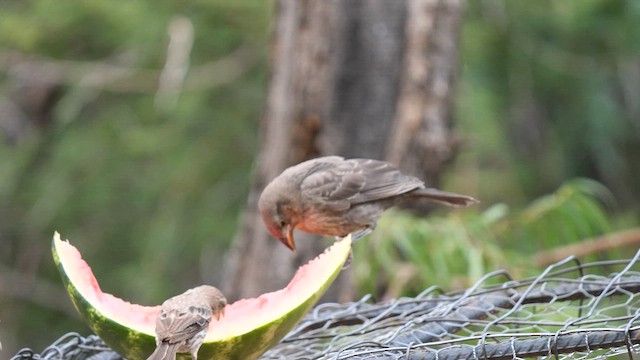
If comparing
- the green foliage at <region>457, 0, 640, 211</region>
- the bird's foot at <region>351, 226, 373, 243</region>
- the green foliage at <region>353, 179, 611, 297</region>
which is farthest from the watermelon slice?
the green foliage at <region>457, 0, 640, 211</region>

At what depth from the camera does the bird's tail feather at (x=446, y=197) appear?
347cm

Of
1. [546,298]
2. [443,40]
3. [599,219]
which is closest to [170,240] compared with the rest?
[443,40]

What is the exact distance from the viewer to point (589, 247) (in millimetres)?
4629

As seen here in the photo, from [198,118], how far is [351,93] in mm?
2483

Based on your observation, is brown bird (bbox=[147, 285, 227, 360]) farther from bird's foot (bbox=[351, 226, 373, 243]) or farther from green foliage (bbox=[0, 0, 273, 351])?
green foliage (bbox=[0, 0, 273, 351])

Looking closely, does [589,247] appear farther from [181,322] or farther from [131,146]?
[131,146]

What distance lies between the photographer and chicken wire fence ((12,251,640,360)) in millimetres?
2061

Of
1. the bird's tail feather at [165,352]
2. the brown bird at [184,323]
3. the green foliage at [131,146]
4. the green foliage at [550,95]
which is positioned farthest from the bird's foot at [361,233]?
the green foliage at [131,146]

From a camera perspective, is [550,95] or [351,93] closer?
[351,93]

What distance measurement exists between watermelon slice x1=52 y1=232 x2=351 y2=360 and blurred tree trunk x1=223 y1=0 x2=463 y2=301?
7.43 ft

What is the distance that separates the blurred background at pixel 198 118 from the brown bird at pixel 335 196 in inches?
115

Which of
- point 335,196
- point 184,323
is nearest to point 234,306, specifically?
point 184,323

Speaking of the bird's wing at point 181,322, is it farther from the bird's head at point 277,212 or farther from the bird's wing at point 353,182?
the bird's wing at point 353,182

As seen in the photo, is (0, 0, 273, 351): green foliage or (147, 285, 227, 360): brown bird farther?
(0, 0, 273, 351): green foliage
